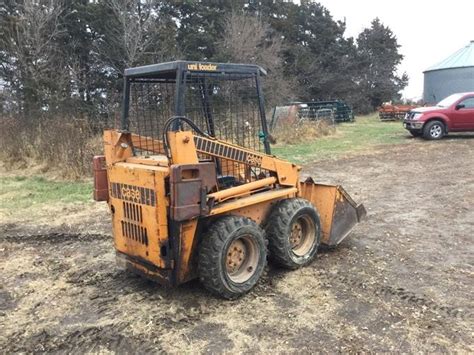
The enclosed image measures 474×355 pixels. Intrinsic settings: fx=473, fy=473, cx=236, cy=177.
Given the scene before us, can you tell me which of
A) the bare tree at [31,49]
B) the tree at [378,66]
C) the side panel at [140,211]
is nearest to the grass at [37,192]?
the side panel at [140,211]

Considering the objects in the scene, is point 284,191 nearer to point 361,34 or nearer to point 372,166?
point 372,166

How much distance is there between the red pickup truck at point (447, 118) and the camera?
52.2ft

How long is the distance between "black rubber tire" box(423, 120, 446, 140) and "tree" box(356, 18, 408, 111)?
24.7 metres

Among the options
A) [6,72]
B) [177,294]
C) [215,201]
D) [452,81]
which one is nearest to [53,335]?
[177,294]

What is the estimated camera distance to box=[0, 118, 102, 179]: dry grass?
35.4 feet

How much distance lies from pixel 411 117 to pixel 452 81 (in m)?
20.4

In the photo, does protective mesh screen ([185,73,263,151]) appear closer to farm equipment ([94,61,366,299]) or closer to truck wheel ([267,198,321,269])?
farm equipment ([94,61,366,299])

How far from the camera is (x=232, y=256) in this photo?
4.43m

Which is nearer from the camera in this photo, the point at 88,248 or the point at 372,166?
the point at 88,248

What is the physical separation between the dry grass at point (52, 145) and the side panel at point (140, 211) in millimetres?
6536

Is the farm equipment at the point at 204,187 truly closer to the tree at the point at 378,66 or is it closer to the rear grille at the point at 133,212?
the rear grille at the point at 133,212

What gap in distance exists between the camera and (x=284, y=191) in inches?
194

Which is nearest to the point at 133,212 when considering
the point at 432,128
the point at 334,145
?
the point at 334,145

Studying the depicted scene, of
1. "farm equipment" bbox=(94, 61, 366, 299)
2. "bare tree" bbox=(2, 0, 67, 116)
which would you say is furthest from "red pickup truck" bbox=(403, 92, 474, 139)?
"bare tree" bbox=(2, 0, 67, 116)
